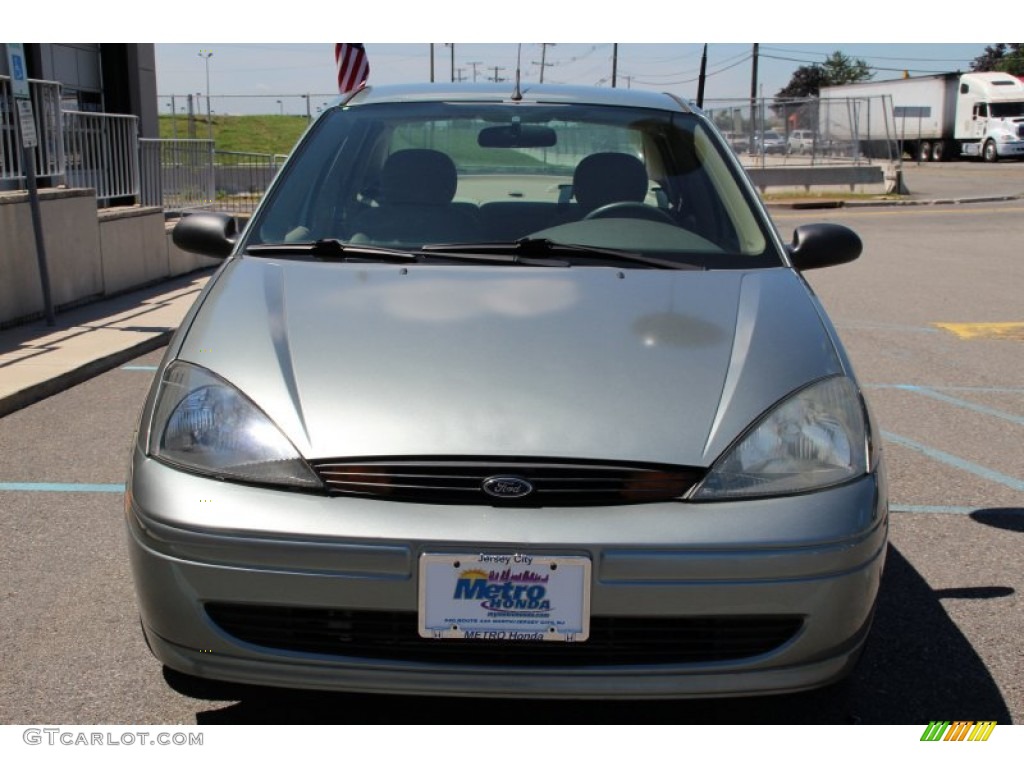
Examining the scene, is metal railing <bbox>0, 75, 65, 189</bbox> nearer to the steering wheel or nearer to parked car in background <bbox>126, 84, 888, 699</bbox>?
the steering wheel

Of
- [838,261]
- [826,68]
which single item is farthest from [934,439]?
[826,68]

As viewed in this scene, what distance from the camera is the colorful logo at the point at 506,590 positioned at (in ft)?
7.98

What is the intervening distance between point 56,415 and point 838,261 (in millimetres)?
4358

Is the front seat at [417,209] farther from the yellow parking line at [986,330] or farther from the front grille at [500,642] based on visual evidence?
the yellow parking line at [986,330]

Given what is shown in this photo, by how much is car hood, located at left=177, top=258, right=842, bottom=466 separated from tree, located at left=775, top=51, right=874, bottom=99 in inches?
4465

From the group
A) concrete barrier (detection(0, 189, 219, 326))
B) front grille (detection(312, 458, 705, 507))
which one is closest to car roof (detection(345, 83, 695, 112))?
front grille (detection(312, 458, 705, 507))

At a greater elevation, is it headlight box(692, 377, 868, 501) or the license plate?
headlight box(692, 377, 868, 501)

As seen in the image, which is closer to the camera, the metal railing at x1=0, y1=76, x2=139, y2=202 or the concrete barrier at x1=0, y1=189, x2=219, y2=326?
the concrete barrier at x1=0, y1=189, x2=219, y2=326

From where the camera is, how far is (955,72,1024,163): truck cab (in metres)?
45.3

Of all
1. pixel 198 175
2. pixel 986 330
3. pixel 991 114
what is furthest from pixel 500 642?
pixel 991 114

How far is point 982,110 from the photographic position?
46.1 meters

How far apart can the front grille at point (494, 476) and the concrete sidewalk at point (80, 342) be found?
14.8 ft

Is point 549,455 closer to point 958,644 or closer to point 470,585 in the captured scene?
point 470,585

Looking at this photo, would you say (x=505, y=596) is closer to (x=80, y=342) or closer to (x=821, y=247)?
(x=821, y=247)
